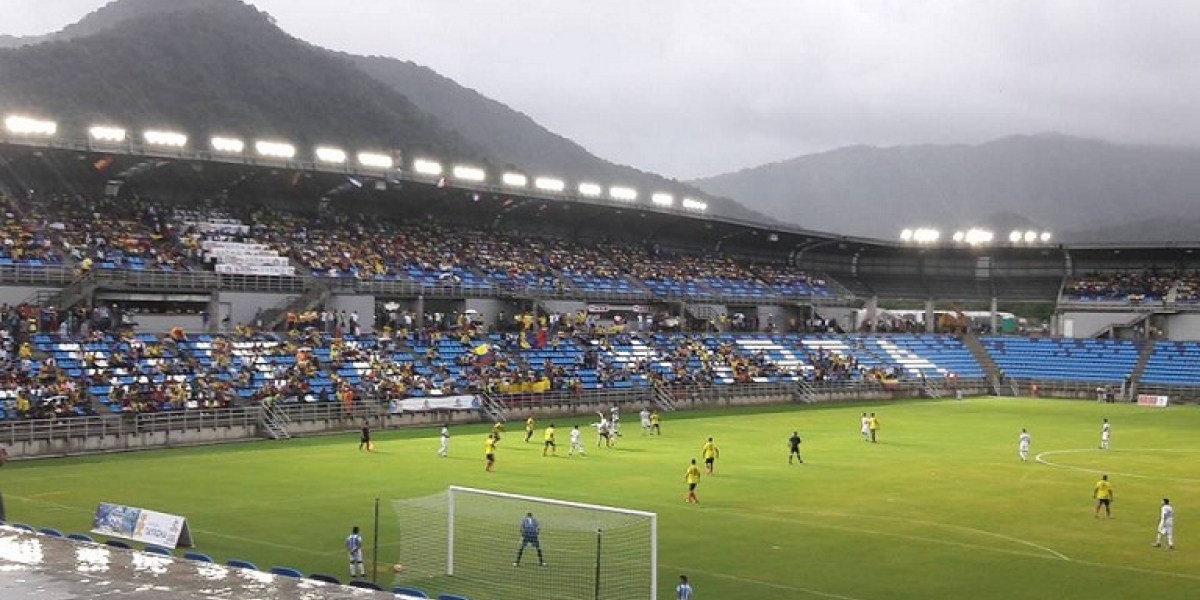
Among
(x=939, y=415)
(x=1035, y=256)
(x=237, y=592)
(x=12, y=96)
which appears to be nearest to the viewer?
(x=237, y=592)

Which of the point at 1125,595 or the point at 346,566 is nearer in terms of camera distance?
the point at 1125,595

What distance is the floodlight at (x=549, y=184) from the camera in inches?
3351

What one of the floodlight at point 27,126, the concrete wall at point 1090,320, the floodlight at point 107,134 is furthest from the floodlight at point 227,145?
the concrete wall at point 1090,320

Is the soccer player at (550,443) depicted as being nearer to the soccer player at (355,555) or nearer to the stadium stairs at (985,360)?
the soccer player at (355,555)

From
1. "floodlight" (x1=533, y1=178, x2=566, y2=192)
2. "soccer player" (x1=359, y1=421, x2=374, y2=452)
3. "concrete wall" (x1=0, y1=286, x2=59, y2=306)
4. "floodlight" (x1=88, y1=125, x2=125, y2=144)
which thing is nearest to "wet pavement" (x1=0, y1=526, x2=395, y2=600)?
"soccer player" (x1=359, y1=421, x2=374, y2=452)

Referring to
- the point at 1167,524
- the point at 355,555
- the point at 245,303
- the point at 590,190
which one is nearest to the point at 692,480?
the point at 355,555

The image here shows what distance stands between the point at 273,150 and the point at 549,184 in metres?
24.8

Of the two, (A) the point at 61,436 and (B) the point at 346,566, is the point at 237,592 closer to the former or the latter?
(B) the point at 346,566

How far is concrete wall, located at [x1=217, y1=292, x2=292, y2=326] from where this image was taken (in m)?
62.9

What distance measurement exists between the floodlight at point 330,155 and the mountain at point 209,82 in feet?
139

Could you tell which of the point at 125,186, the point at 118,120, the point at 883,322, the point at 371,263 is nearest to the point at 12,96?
the point at 118,120

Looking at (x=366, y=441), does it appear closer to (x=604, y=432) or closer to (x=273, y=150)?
(x=604, y=432)

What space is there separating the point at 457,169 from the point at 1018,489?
53682 mm

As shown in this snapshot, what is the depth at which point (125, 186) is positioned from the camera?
6806cm
